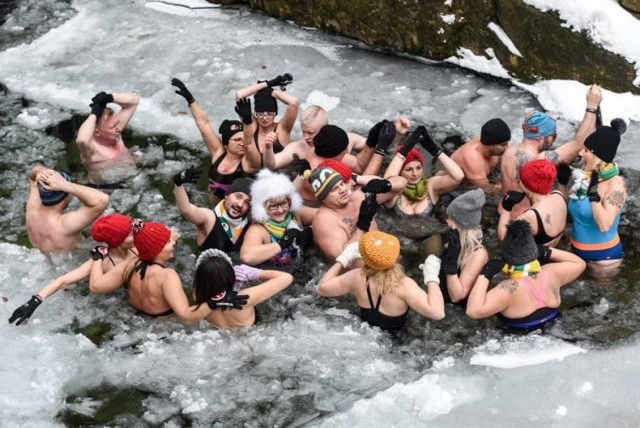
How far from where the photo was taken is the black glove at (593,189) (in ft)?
19.1

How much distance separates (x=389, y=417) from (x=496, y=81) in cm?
485

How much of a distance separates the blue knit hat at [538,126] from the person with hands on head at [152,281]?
2.92 m

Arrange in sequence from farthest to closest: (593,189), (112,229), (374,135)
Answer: (374,135) < (593,189) < (112,229)

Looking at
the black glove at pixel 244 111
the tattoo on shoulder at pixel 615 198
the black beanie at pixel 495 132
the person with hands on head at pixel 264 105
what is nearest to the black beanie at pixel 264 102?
the person with hands on head at pixel 264 105

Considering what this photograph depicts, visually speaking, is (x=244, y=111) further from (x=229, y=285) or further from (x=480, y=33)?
(x=480, y=33)

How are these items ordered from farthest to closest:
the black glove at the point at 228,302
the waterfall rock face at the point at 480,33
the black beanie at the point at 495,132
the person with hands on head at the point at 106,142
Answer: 1. the waterfall rock face at the point at 480,33
2. the person with hands on head at the point at 106,142
3. the black beanie at the point at 495,132
4. the black glove at the point at 228,302

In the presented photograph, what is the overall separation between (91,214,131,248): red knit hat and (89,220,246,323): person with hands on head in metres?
0.17

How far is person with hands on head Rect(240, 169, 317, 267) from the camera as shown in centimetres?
609

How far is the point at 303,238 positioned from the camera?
20.7 feet

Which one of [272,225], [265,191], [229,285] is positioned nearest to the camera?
[229,285]

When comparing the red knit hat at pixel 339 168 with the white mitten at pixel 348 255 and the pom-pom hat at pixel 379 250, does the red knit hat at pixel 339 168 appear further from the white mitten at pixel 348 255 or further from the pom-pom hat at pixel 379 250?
the pom-pom hat at pixel 379 250

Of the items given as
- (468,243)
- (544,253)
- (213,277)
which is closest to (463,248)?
(468,243)

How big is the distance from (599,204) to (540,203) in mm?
413

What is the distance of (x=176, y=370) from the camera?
562cm
